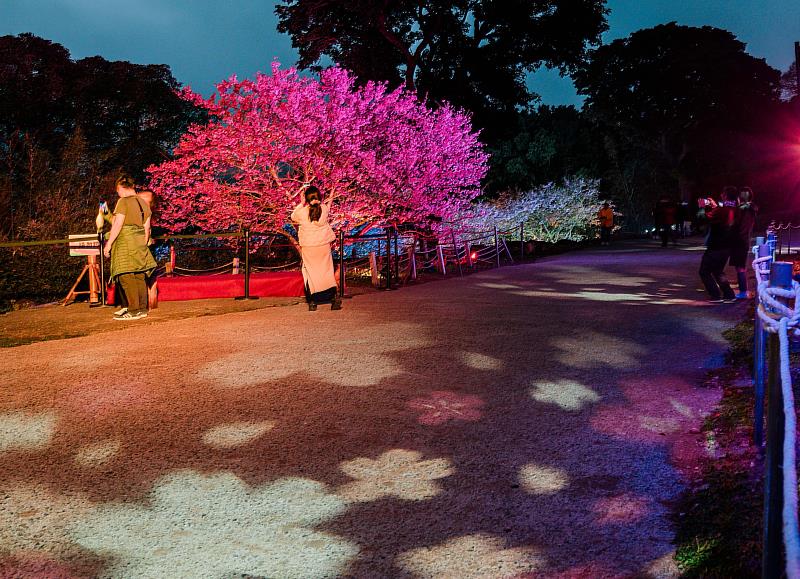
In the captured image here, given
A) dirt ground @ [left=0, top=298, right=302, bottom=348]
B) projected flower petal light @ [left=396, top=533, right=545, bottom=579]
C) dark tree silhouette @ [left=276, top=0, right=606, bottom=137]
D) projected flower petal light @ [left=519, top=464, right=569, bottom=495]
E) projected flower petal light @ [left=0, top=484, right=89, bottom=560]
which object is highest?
dark tree silhouette @ [left=276, top=0, right=606, bottom=137]

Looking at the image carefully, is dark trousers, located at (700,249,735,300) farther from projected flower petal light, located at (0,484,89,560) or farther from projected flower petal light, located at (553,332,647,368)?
projected flower petal light, located at (0,484,89,560)

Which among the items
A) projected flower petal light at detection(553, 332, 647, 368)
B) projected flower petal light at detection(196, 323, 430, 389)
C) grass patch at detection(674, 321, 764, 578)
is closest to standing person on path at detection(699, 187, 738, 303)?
projected flower petal light at detection(553, 332, 647, 368)

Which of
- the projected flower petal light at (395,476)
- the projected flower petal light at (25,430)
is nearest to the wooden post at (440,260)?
the projected flower petal light at (25,430)

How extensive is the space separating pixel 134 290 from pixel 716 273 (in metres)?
8.83

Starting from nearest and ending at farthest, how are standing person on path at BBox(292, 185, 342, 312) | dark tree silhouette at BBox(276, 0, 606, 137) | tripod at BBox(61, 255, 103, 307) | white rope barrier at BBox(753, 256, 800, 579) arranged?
white rope barrier at BBox(753, 256, 800, 579) < standing person on path at BBox(292, 185, 342, 312) < tripod at BBox(61, 255, 103, 307) < dark tree silhouette at BBox(276, 0, 606, 137)

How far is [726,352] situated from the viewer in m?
7.38

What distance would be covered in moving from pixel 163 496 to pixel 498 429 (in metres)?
2.27

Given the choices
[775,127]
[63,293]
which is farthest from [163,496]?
[775,127]

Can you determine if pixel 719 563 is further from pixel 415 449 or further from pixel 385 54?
pixel 385 54

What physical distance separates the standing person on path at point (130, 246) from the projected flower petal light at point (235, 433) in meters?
5.71

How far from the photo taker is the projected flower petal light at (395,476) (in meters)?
3.94

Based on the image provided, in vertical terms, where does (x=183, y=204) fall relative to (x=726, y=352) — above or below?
above

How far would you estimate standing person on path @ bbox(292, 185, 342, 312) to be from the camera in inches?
415

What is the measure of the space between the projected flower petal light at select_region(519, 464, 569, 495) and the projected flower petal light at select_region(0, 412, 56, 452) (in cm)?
310
